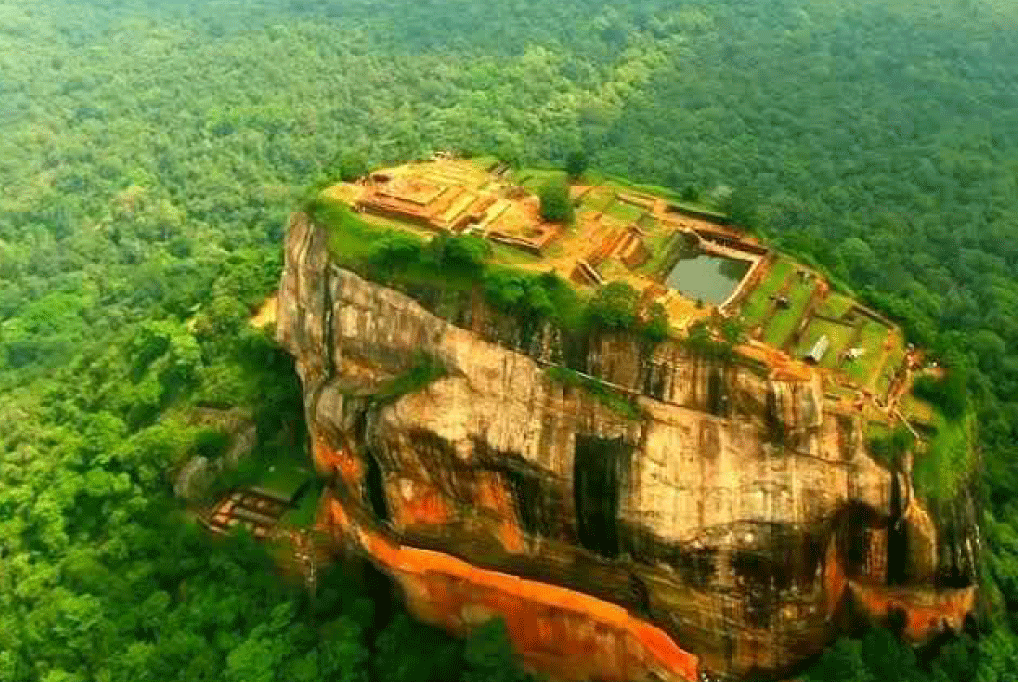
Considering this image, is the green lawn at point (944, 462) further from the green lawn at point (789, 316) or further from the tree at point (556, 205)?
the tree at point (556, 205)

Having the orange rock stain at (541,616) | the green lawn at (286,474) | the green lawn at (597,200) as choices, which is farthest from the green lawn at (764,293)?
the green lawn at (286,474)

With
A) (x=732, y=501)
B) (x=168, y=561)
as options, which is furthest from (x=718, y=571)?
(x=168, y=561)

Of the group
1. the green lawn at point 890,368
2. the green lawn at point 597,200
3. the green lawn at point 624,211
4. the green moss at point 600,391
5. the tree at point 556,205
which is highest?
the tree at point 556,205

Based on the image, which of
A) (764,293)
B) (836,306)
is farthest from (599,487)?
(836,306)

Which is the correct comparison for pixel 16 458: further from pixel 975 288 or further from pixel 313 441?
pixel 975 288

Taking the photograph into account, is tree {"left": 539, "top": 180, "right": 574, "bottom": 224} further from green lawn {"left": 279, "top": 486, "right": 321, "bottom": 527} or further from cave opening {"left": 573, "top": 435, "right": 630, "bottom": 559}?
green lawn {"left": 279, "top": 486, "right": 321, "bottom": 527}

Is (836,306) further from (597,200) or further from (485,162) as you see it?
(485,162)
